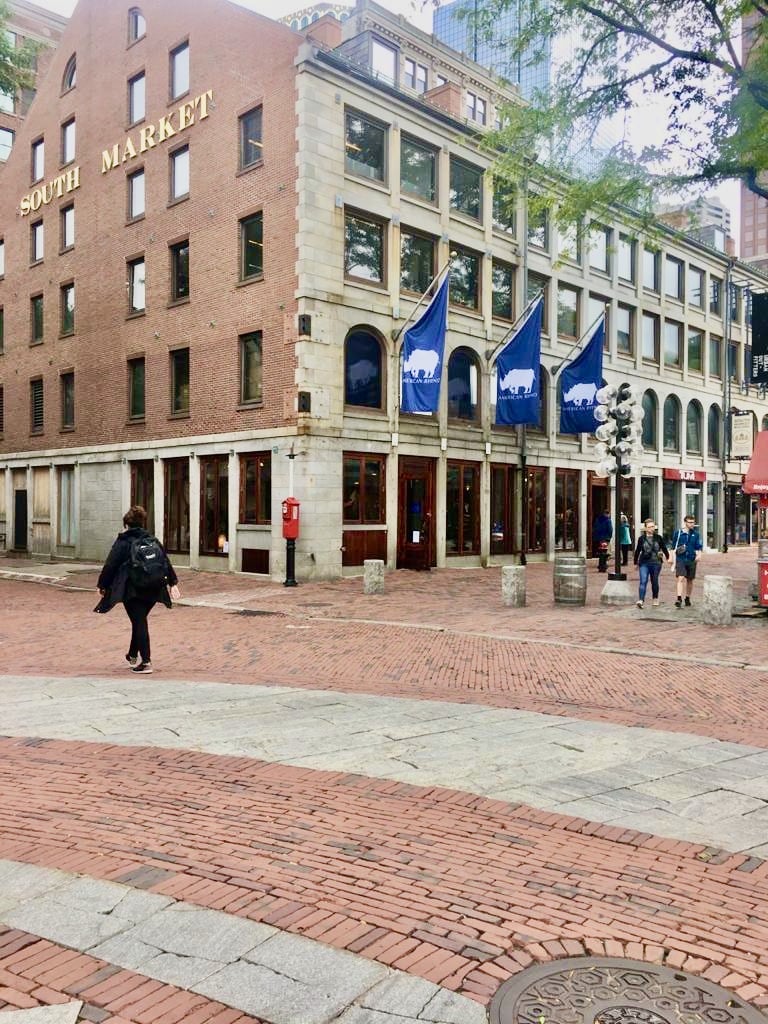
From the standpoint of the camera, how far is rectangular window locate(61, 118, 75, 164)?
3178 cm

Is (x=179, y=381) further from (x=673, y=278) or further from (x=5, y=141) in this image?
(x=5, y=141)

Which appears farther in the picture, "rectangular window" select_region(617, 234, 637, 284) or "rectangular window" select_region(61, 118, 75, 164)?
"rectangular window" select_region(617, 234, 637, 284)

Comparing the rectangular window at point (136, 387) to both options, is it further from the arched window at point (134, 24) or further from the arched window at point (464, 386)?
the arched window at point (134, 24)

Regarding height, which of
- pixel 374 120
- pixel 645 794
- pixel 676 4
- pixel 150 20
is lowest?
pixel 645 794

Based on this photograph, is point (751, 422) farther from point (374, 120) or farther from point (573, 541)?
point (374, 120)

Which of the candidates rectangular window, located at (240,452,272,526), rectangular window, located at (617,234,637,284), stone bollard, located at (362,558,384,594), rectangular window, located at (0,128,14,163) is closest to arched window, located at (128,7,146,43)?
rectangular window, located at (240,452,272,526)

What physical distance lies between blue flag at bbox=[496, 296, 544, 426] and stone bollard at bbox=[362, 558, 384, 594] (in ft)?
23.4

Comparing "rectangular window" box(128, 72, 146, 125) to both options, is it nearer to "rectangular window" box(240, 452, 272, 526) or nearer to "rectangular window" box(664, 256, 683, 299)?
"rectangular window" box(240, 452, 272, 526)

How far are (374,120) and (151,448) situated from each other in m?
11.6

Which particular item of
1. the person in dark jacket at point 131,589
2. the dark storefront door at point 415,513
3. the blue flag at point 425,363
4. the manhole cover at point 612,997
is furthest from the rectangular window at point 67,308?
the manhole cover at point 612,997

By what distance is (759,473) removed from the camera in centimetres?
1792

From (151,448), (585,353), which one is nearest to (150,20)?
(151,448)

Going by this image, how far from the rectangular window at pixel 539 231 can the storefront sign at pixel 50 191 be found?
51.9 feet

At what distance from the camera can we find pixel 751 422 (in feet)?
137
